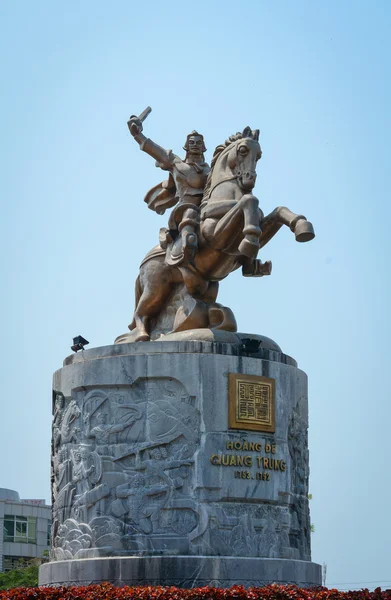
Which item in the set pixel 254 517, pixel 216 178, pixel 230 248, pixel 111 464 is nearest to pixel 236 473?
pixel 254 517

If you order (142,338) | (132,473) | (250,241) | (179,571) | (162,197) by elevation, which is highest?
(162,197)

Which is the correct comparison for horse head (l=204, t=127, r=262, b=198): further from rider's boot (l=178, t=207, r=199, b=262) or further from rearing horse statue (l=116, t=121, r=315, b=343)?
rider's boot (l=178, t=207, r=199, b=262)

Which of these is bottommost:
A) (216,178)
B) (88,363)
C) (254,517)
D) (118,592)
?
(118,592)

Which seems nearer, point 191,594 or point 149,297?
point 191,594

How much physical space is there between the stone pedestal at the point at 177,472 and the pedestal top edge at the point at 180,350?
0.02m

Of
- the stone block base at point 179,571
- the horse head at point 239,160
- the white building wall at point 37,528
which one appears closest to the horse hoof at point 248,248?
the horse head at point 239,160

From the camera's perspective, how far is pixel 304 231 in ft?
59.8

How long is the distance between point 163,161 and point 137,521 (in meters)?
6.17

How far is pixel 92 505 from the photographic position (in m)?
17.5

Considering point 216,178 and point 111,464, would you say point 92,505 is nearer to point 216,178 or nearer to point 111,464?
point 111,464

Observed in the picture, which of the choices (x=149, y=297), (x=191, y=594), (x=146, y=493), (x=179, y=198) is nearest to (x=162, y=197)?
(x=179, y=198)

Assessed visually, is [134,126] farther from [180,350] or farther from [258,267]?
[180,350]

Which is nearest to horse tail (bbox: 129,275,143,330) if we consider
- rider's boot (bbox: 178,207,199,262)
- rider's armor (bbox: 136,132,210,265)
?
rider's armor (bbox: 136,132,210,265)

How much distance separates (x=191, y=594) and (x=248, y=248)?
519 cm
